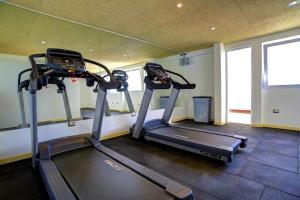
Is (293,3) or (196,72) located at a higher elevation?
(293,3)

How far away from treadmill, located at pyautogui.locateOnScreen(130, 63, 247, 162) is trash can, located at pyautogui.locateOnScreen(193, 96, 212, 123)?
1.69 meters

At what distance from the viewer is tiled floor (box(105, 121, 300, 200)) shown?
181 cm

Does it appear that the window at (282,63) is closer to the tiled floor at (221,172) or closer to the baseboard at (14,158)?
the tiled floor at (221,172)

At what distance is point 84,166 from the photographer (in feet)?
6.95

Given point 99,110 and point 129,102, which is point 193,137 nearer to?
point 99,110

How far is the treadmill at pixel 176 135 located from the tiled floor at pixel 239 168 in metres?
0.14

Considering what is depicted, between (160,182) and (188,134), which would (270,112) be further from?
(160,182)

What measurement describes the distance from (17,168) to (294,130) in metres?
5.90

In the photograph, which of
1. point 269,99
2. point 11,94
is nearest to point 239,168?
point 269,99

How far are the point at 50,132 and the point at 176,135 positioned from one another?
2.46 metres

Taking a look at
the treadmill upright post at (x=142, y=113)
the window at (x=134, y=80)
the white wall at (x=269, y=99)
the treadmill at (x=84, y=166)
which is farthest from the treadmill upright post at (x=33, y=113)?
the white wall at (x=269, y=99)

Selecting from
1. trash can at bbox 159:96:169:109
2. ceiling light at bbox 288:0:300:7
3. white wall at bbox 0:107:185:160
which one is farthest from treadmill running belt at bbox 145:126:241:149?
ceiling light at bbox 288:0:300:7

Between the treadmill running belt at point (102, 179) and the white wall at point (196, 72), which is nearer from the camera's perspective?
the treadmill running belt at point (102, 179)

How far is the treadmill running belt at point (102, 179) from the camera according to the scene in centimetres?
153
